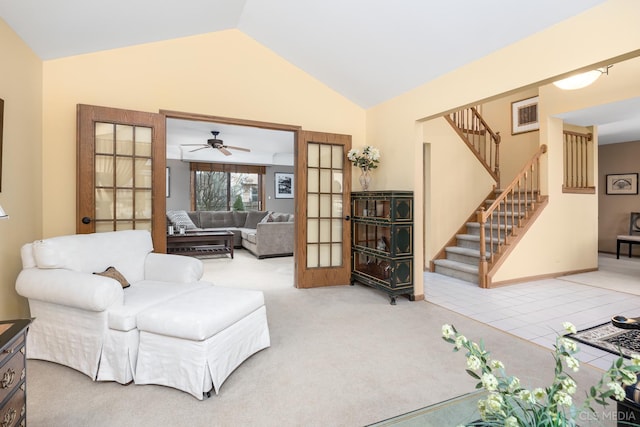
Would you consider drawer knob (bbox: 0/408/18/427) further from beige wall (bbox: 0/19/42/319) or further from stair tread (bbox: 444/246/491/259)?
stair tread (bbox: 444/246/491/259)

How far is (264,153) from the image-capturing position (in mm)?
9445

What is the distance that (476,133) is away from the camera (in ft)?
19.8

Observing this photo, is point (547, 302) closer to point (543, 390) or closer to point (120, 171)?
point (543, 390)

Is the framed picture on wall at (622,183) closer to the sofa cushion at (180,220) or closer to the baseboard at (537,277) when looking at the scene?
the baseboard at (537,277)

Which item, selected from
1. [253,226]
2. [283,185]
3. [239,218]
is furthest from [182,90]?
[283,185]

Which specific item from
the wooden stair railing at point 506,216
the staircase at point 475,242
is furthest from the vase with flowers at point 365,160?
the staircase at point 475,242

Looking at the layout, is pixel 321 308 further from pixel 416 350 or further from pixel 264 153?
pixel 264 153

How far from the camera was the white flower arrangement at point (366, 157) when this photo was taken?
412 centimetres

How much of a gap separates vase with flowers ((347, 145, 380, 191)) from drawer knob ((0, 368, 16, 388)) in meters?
3.59

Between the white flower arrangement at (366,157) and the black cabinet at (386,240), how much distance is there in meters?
0.36

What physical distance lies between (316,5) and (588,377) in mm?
3463

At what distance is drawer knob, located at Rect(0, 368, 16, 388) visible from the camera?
46.1 inches

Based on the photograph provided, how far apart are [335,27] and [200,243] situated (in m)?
4.93

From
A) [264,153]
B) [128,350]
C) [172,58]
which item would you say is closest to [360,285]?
[128,350]
